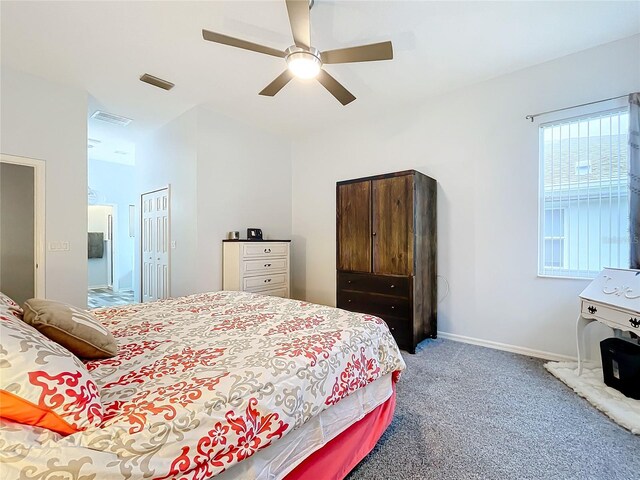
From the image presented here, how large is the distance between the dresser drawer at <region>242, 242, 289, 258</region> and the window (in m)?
3.17

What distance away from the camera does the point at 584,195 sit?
277 centimetres

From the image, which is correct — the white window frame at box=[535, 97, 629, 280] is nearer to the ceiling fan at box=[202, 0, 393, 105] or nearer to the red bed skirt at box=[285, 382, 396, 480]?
the ceiling fan at box=[202, 0, 393, 105]

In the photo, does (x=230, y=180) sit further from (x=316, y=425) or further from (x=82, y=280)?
(x=316, y=425)

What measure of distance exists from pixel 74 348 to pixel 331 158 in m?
4.00

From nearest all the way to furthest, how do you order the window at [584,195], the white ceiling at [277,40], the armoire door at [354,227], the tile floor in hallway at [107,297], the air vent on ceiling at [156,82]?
the white ceiling at [277,40] < the window at [584,195] < the air vent on ceiling at [156,82] < the armoire door at [354,227] < the tile floor in hallway at [107,297]

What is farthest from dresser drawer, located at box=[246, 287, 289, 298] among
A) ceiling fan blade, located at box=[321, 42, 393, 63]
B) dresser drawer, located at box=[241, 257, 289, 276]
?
ceiling fan blade, located at box=[321, 42, 393, 63]

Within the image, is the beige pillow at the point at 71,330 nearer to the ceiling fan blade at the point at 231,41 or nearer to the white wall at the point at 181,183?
the ceiling fan blade at the point at 231,41

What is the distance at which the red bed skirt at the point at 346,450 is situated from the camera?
122 cm

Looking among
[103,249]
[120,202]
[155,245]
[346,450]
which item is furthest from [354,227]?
[103,249]

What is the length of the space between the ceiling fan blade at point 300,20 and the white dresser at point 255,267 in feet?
8.29

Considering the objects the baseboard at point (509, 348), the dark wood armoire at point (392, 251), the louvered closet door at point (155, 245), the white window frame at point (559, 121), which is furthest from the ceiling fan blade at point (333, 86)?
the louvered closet door at point (155, 245)

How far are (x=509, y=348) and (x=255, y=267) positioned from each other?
124 inches

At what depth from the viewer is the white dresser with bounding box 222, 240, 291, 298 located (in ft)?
13.0

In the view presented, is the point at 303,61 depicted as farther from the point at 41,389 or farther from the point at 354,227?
the point at 41,389
